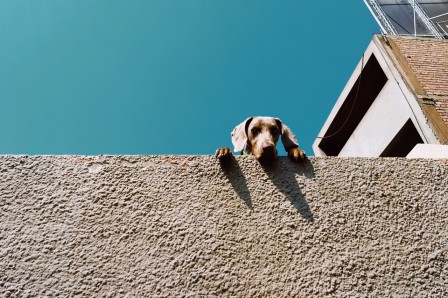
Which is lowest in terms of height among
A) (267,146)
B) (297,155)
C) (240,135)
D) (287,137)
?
(297,155)

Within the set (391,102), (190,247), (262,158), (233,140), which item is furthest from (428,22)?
(190,247)

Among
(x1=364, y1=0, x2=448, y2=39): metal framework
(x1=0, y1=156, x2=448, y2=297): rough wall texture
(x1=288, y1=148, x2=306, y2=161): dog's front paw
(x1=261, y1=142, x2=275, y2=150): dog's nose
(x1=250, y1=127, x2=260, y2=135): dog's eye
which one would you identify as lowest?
(x1=0, y1=156, x2=448, y2=297): rough wall texture

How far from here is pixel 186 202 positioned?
1760mm

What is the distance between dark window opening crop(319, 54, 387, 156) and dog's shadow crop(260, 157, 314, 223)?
630 centimetres

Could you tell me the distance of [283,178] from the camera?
1.92 meters

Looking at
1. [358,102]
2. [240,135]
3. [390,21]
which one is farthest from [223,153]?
[390,21]

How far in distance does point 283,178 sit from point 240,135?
46.8 inches

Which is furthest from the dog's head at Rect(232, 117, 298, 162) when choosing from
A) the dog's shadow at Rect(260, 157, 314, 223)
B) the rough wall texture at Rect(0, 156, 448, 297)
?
the rough wall texture at Rect(0, 156, 448, 297)

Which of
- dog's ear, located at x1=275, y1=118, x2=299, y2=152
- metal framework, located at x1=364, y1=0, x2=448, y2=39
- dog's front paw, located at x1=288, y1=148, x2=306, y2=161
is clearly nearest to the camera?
dog's front paw, located at x1=288, y1=148, x2=306, y2=161

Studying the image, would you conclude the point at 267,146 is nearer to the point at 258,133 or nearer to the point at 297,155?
the point at 297,155

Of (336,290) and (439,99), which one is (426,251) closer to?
(336,290)

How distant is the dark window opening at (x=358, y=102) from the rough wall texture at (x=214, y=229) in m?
6.37

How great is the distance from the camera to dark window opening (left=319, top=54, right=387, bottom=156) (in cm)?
846

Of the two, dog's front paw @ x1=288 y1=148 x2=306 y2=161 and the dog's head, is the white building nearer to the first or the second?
the dog's head
